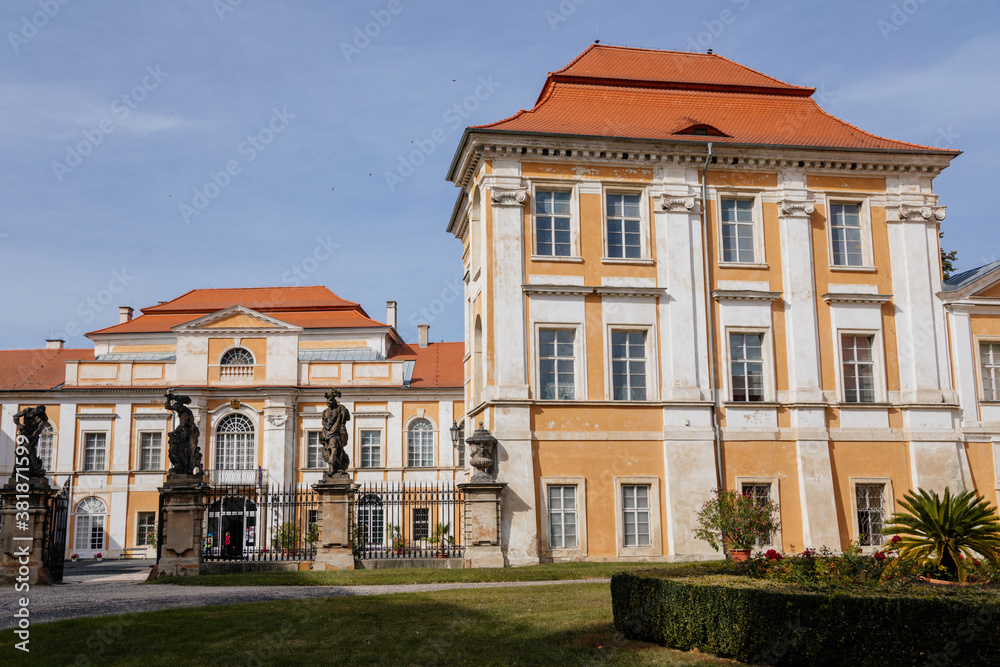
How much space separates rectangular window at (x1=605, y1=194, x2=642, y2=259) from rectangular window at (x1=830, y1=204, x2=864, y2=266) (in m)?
5.42

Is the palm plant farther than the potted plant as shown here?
No

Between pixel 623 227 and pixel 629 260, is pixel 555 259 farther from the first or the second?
pixel 623 227

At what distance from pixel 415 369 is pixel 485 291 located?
23.3 metres

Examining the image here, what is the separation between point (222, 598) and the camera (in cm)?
1537

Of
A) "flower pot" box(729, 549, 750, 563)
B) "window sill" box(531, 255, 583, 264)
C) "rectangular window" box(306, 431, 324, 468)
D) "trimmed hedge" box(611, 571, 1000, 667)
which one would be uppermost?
"window sill" box(531, 255, 583, 264)

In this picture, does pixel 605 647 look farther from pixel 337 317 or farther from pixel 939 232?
pixel 337 317

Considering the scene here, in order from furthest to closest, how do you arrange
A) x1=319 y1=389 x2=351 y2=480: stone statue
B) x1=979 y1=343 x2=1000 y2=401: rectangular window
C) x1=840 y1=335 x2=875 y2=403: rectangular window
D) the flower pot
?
1. x1=979 y1=343 x2=1000 y2=401: rectangular window
2. x1=840 y1=335 x2=875 y2=403: rectangular window
3. x1=319 y1=389 x2=351 y2=480: stone statue
4. the flower pot

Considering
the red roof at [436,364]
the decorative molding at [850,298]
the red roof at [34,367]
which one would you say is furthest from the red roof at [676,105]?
the red roof at [34,367]

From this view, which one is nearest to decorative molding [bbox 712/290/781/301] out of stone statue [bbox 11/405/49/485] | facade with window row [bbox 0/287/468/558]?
stone statue [bbox 11/405/49/485]

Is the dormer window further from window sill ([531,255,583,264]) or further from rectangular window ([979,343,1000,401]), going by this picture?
rectangular window ([979,343,1000,401])

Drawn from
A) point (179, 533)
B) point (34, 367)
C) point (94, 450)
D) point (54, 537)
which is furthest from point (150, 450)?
point (179, 533)

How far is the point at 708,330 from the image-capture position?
23.3 m

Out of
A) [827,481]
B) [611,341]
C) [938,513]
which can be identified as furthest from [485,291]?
[938,513]

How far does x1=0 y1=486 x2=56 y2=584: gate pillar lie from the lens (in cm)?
1961
